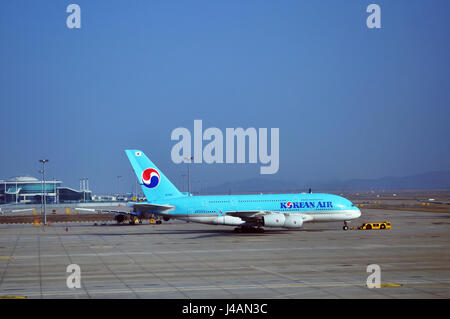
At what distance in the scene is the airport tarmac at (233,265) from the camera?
23.9 metres

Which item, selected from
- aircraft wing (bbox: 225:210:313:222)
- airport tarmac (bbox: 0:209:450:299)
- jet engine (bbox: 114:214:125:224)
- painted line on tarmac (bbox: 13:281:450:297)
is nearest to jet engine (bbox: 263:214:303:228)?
aircraft wing (bbox: 225:210:313:222)

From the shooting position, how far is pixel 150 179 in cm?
5653

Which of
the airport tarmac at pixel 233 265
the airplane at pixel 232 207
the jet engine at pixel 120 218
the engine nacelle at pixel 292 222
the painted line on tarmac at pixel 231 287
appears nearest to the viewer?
the airport tarmac at pixel 233 265

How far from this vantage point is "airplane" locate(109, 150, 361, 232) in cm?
5544

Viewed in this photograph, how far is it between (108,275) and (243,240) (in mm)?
21223

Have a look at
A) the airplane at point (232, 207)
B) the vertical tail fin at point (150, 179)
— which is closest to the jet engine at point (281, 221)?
the airplane at point (232, 207)

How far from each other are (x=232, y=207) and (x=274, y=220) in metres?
4.85

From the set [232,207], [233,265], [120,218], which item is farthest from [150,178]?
[120,218]

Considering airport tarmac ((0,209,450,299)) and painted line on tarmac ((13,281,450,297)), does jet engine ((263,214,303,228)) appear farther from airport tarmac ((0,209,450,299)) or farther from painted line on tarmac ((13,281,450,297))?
painted line on tarmac ((13,281,450,297))

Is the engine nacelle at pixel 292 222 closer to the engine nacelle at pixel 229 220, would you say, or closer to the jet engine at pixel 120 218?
the engine nacelle at pixel 229 220

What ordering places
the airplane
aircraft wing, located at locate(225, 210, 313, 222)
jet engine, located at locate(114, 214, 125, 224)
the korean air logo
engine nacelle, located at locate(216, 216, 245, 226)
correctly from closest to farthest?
aircraft wing, located at locate(225, 210, 313, 222), the airplane, engine nacelle, located at locate(216, 216, 245, 226), the korean air logo, jet engine, located at locate(114, 214, 125, 224)

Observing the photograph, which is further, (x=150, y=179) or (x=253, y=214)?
(x=150, y=179)

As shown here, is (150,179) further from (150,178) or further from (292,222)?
(292,222)

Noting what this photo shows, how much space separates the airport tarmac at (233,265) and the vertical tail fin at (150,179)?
4818 mm
